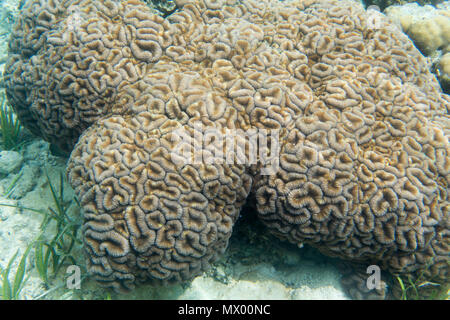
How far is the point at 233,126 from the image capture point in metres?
3.18

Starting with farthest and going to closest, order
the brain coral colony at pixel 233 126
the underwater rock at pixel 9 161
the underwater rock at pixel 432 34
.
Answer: the underwater rock at pixel 432 34 → the underwater rock at pixel 9 161 → the brain coral colony at pixel 233 126

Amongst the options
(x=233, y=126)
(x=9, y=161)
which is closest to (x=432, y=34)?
(x=233, y=126)

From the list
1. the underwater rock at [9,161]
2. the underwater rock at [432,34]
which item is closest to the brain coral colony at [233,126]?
the underwater rock at [9,161]

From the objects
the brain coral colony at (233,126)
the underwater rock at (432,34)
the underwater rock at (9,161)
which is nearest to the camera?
the brain coral colony at (233,126)

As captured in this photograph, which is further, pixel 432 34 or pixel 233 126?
pixel 432 34

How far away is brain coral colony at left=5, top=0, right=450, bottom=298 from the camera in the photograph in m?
3.00

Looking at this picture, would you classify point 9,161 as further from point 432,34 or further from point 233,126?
point 432,34

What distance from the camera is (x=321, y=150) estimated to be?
3098 mm

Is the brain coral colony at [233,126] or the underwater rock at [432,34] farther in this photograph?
the underwater rock at [432,34]

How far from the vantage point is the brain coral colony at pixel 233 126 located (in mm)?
3000

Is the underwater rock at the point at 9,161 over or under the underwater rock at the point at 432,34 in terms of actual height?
under

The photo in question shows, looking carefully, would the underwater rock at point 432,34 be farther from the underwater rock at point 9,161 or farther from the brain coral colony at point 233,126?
the underwater rock at point 9,161

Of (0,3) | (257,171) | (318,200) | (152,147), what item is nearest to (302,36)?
(257,171)

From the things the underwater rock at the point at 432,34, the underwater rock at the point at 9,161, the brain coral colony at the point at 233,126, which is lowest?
the underwater rock at the point at 9,161
